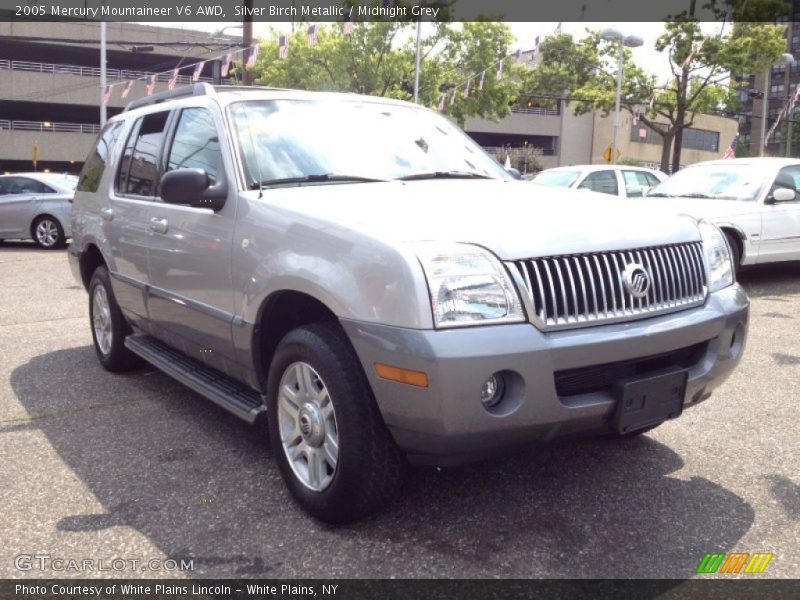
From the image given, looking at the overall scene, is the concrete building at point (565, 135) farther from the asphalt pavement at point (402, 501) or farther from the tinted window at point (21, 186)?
the asphalt pavement at point (402, 501)

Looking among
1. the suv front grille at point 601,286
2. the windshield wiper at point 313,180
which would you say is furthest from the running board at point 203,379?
the suv front grille at point 601,286

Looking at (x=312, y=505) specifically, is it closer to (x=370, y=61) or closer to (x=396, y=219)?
(x=396, y=219)

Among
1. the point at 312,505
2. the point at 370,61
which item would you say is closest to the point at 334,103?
the point at 312,505

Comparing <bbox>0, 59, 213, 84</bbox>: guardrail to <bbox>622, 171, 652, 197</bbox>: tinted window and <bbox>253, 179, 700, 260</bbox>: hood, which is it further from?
<bbox>253, 179, 700, 260</bbox>: hood

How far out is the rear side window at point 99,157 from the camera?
5.50m

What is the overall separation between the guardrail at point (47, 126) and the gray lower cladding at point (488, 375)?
43.5 meters

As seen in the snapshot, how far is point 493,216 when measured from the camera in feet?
9.81

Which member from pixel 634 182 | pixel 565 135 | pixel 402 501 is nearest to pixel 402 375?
→ pixel 402 501

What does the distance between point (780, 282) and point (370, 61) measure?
89.2 feet

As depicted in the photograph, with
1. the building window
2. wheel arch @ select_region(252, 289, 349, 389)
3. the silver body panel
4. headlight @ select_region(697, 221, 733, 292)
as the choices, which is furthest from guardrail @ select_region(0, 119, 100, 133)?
the building window

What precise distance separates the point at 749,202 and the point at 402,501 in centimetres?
739

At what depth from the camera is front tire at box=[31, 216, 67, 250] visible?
49.7 ft

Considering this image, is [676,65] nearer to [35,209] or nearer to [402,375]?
[35,209]

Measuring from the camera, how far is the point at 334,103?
4.25 meters
